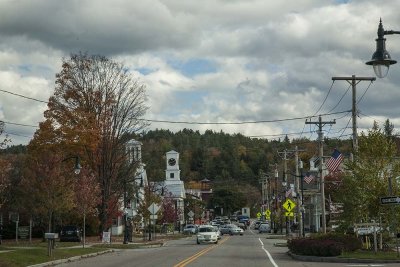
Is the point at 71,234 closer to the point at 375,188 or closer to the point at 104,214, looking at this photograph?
the point at 104,214

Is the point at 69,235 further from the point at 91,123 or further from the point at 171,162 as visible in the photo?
the point at 171,162

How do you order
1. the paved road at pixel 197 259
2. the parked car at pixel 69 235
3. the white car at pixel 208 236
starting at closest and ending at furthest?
the paved road at pixel 197 259 → the parked car at pixel 69 235 → the white car at pixel 208 236

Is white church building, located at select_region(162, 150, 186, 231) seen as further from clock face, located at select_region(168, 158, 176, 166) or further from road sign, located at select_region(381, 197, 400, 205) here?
road sign, located at select_region(381, 197, 400, 205)

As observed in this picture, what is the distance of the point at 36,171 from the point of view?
45.2 metres

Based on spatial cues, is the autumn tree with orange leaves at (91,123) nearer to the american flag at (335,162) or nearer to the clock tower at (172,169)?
the american flag at (335,162)

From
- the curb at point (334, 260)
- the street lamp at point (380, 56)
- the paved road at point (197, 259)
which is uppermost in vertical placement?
the street lamp at point (380, 56)

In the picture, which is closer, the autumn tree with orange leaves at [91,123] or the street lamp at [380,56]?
the street lamp at [380,56]

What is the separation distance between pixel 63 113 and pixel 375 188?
30.2 metres

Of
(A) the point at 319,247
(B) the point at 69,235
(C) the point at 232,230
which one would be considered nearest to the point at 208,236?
(B) the point at 69,235

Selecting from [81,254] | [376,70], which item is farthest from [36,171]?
[376,70]

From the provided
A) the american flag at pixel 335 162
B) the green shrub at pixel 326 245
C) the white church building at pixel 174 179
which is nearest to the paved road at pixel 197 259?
the green shrub at pixel 326 245

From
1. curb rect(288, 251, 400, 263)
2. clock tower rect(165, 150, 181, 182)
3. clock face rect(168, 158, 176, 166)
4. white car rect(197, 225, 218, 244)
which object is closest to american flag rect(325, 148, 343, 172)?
curb rect(288, 251, 400, 263)

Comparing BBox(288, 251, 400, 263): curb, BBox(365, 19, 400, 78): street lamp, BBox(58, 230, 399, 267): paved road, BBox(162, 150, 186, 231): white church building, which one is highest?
BBox(162, 150, 186, 231): white church building

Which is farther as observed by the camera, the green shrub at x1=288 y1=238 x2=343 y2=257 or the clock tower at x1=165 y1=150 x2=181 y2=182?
the clock tower at x1=165 y1=150 x2=181 y2=182
